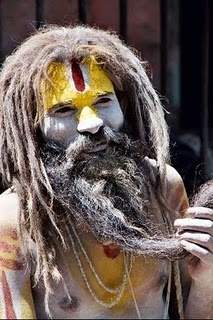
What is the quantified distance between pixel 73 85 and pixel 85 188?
9.9 inches

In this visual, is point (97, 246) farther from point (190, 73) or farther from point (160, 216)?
point (190, 73)

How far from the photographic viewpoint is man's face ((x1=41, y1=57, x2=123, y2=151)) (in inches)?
103

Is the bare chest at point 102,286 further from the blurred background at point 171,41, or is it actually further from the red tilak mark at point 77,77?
the blurred background at point 171,41

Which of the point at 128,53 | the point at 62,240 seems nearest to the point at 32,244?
the point at 62,240

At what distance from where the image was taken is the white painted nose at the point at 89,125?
2.59m

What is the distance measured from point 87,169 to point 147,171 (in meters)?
0.20

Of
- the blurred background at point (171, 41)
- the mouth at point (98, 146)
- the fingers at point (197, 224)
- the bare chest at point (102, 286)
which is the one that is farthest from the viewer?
the blurred background at point (171, 41)

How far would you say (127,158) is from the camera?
2.67 m

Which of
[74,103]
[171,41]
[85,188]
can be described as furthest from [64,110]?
[171,41]

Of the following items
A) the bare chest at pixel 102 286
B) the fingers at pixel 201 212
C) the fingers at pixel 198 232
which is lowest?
the bare chest at pixel 102 286

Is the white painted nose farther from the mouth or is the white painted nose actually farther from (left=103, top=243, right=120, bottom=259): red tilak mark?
(left=103, top=243, right=120, bottom=259): red tilak mark

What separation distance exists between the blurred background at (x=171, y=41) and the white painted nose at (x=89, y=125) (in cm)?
68

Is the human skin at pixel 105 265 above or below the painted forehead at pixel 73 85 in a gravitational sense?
below

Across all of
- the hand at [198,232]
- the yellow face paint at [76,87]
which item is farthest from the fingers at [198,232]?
the yellow face paint at [76,87]
